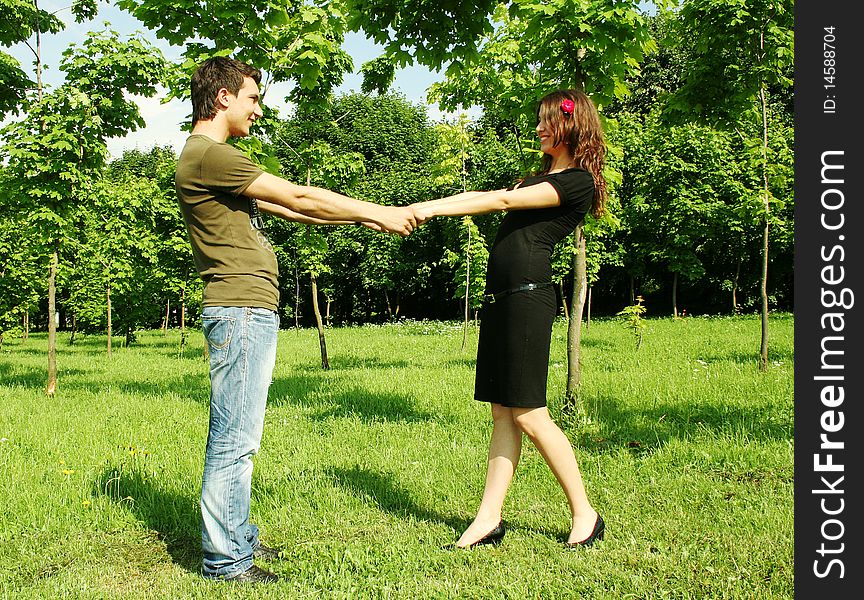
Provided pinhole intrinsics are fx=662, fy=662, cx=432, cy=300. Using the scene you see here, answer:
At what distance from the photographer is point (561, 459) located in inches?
140

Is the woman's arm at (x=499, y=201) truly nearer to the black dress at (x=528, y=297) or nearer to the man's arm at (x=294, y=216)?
the black dress at (x=528, y=297)

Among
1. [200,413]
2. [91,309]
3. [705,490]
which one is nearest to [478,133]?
[91,309]

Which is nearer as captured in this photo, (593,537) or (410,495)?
(593,537)

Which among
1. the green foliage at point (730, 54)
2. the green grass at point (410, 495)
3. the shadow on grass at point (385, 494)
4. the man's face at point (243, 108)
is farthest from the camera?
the green foliage at point (730, 54)

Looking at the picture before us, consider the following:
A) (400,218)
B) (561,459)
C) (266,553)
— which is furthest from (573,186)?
(266,553)

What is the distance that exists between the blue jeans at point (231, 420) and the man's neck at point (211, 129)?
859 mm

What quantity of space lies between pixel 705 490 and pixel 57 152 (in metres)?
9.92

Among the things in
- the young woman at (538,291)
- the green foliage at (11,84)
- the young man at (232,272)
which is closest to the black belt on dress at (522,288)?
the young woman at (538,291)

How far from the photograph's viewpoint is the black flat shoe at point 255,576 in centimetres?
324

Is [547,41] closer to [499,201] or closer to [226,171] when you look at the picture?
[499,201]

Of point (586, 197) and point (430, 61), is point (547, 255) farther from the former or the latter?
point (430, 61)

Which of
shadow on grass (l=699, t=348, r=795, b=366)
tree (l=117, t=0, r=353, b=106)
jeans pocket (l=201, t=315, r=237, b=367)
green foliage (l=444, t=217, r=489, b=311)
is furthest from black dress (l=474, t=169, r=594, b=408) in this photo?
green foliage (l=444, t=217, r=489, b=311)

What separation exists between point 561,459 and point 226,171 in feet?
7.39

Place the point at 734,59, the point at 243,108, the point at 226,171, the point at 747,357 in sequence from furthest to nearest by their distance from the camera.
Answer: the point at 747,357 < the point at 734,59 < the point at 243,108 < the point at 226,171
